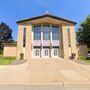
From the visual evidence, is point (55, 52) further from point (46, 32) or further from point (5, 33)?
point (5, 33)

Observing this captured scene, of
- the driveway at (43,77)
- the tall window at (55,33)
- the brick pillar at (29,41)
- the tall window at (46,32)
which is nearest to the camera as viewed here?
the driveway at (43,77)

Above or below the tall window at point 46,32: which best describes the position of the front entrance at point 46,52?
below

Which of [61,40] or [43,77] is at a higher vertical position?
[61,40]

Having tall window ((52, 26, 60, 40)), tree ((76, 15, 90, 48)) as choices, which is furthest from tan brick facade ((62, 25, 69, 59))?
tree ((76, 15, 90, 48))

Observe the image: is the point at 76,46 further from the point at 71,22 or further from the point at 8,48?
the point at 8,48

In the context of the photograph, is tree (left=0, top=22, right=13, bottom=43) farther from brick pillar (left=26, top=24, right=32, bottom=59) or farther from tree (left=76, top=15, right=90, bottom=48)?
brick pillar (left=26, top=24, right=32, bottom=59)

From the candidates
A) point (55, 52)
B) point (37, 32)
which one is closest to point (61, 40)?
point (55, 52)

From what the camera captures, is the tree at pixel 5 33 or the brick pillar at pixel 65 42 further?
the tree at pixel 5 33

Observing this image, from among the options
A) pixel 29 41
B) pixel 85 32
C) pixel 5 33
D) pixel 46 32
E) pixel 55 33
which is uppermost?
pixel 5 33

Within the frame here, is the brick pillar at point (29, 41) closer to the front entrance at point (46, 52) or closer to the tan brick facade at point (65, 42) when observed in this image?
the front entrance at point (46, 52)

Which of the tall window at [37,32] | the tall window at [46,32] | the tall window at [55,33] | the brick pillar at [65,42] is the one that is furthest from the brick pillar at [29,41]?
the brick pillar at [65,42]

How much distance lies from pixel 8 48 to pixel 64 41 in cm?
1314

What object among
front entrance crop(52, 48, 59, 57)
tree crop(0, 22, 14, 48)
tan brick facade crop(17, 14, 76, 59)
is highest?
tree crop(0, 22, 14, 48)

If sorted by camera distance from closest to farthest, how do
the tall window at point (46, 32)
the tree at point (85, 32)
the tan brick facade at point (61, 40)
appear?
the tan brick facade at point (61, 40) < the tall window at point (46, 32) < the tree at point (85, 32)
